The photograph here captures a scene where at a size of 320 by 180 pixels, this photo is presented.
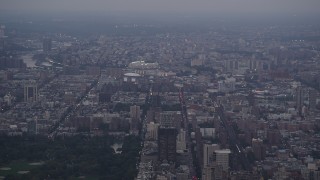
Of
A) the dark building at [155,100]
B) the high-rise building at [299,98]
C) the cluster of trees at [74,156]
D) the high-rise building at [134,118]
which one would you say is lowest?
the cluster of trees at [74,156]

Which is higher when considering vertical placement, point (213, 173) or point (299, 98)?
point (299, 98)

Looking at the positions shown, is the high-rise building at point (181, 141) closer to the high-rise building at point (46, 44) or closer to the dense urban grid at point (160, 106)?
the dense urban grid at point (160, 106)

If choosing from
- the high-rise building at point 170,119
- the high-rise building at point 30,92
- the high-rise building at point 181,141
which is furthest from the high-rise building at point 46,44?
the high-rise building at point 181,141

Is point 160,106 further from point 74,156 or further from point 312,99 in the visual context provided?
point 74,156

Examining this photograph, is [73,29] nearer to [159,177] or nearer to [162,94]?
[162,94]

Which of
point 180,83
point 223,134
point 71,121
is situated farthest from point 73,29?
point 223,134

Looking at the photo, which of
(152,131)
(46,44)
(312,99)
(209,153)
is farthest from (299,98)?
(46,44)

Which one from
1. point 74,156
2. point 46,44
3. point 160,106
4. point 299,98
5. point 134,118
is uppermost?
point 46,44
